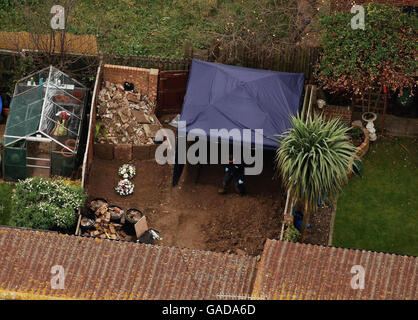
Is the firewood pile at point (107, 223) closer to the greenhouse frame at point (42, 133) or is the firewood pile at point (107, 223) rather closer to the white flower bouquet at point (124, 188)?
the white flower bouquet at point (124, 188)

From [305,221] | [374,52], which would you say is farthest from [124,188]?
[374,52]

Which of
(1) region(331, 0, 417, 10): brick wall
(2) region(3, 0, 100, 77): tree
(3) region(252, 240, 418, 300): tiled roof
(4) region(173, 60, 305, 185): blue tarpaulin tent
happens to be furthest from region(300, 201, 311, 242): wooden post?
(2) region(3, 0, 100, 77): tree

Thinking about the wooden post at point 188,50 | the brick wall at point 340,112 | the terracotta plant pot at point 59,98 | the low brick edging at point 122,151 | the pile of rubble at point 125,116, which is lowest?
the low brick edging at point 122,151

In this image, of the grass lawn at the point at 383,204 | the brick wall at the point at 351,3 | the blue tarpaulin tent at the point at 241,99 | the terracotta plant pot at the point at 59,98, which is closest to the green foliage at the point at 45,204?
the terracotta plant pot at the point at 59,98

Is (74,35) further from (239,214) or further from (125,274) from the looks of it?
(125,274)

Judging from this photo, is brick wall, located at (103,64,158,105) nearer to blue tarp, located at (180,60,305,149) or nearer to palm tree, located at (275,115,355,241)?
blue tarp, located at (180,60,305,149)
